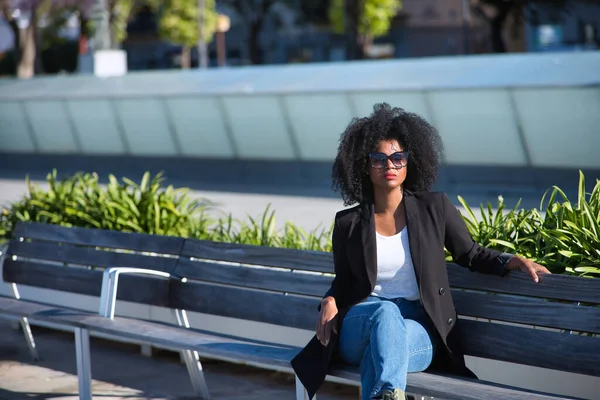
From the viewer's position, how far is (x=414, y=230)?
4211 mm

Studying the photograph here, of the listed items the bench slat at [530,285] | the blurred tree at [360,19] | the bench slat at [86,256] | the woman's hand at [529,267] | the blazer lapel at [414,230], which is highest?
the blazer lapel at [414,230]

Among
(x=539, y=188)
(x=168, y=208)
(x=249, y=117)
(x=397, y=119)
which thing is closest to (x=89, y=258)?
(x=168, y=208)

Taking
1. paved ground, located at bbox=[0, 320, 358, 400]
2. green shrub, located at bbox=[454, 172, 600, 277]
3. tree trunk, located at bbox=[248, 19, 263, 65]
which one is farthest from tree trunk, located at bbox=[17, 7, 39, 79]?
green shrub, located at bbox=[454, 172, 600, 277]

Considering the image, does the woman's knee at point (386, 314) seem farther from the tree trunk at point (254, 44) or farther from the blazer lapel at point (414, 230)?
the tree trunk at point (254, 44)

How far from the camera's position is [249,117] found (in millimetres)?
17125

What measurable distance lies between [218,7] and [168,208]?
6215cm

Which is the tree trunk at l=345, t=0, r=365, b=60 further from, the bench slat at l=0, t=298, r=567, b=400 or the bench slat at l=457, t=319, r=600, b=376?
the bench slat at l=457, t=319, r=600, b=376

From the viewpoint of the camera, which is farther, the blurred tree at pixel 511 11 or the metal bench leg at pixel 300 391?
the blurred tree at pixel 511 11

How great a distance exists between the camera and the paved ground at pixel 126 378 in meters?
5.67

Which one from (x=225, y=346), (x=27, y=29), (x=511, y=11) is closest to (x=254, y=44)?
(x=511, y=11)

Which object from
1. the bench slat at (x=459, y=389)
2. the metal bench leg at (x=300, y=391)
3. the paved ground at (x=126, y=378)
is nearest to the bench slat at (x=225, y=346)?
the bench slat at (x=459, y=389)

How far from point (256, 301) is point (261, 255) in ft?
0.70

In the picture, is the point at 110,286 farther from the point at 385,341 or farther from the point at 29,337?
the point at 385,341

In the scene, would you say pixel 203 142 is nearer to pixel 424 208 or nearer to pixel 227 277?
pixel 227 277
